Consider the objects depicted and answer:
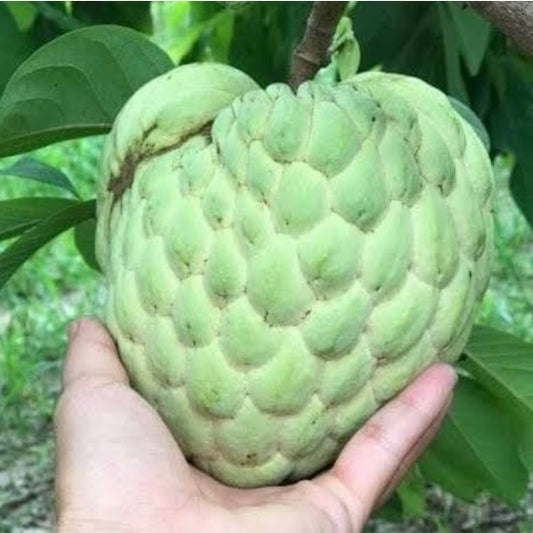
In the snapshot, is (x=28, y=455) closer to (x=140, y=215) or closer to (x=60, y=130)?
(x=60, y=130)

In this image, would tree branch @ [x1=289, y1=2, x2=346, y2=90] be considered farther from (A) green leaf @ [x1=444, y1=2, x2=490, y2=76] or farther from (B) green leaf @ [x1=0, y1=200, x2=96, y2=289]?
(A) green leaf @ [x1=444, y1=2, x2=490, y2=76]

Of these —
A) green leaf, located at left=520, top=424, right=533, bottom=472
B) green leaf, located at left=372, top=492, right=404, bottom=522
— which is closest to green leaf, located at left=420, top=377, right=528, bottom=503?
green leaf, located at left=520, top=424, right=533, bottom=472

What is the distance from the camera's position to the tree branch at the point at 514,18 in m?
0.96

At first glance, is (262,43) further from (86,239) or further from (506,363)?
(506,363)

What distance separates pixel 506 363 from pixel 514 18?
46cm

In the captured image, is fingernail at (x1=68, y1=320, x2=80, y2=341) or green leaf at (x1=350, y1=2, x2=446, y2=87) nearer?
fingernail at (x1=68, y1=320, x2=80, y2=341)

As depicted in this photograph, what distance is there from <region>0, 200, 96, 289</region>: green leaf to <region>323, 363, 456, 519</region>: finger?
36 centimetres

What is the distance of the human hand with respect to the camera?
3.51 feet

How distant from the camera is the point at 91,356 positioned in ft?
3.67

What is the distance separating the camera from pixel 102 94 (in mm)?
1277

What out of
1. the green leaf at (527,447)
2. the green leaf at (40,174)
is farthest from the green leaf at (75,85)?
the green leaf at (527,447)

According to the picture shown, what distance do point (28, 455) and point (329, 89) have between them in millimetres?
2370

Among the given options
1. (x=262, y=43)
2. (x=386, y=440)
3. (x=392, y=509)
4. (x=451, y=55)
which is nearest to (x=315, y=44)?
(x=386, y=440)

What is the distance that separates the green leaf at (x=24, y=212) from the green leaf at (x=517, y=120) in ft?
2.79
